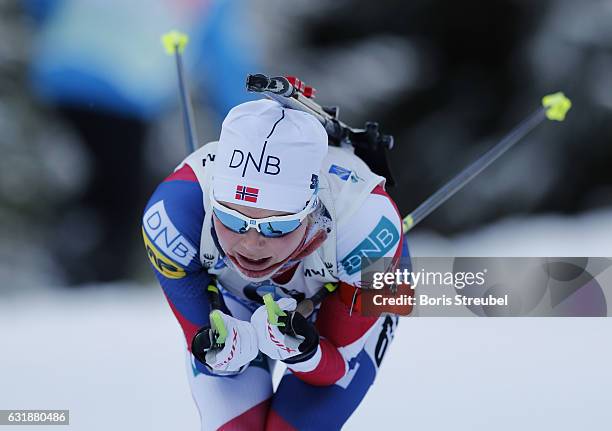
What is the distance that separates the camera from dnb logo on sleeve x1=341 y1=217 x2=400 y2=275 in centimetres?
201

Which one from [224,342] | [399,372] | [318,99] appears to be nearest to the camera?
[224,342]

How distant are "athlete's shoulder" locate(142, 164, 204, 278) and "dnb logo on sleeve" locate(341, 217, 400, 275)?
37cm

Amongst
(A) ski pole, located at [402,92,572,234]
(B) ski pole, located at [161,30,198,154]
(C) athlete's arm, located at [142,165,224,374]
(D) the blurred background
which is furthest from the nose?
(D) the blurred background

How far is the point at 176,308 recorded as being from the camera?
2180 mm

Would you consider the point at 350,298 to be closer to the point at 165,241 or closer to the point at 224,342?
the point at 224,342

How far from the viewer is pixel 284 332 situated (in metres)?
1.87

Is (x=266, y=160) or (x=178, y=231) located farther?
(x=178, y=231)

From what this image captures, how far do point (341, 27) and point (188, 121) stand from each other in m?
2.74

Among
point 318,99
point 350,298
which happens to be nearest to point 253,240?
point 350,298

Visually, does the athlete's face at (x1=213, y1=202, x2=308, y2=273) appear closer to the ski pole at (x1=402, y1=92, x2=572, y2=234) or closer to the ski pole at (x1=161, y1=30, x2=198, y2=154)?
the ski pole at (x1=402, y1=92, x2=572, y2=234)

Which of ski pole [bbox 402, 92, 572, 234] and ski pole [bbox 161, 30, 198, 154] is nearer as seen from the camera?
ski pole [bbox 402, 92, 572, 234]

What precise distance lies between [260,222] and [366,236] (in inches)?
12.8

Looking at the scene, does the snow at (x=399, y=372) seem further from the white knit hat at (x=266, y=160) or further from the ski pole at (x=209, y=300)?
the white knit hat at (x=266, y=160)

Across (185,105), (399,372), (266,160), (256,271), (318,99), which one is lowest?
(399,372)
